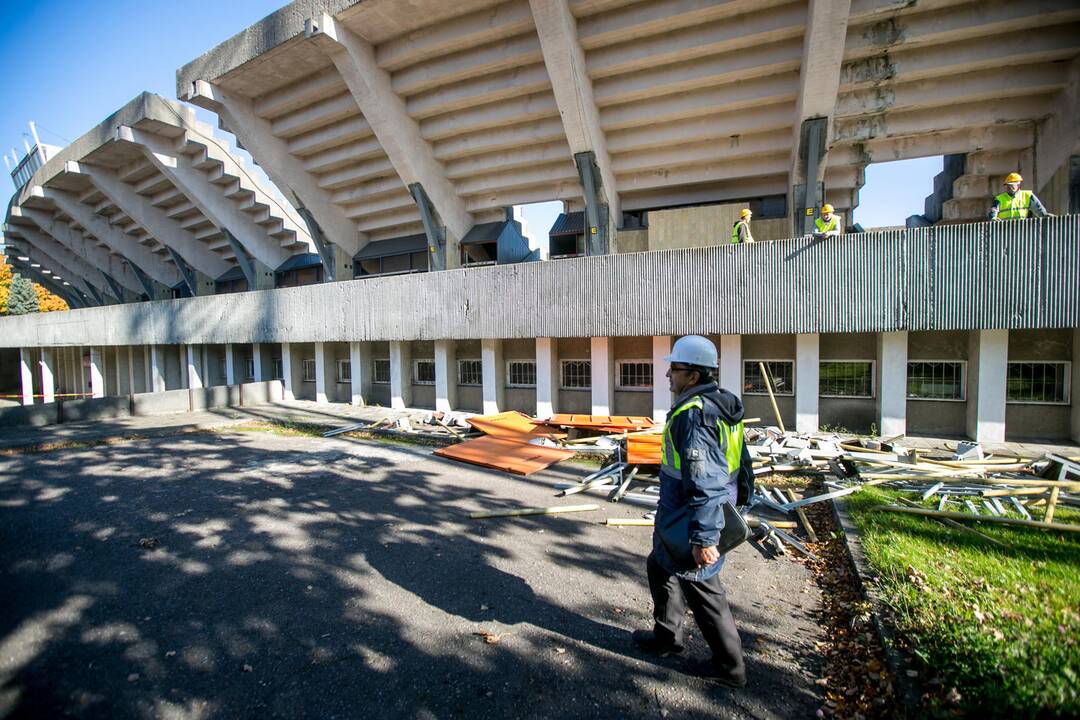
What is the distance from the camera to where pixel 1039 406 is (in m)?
11.3

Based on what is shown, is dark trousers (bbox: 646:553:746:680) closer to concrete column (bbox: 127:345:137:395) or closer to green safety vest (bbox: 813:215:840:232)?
green safety vest (bbox: 813:215:840:232)

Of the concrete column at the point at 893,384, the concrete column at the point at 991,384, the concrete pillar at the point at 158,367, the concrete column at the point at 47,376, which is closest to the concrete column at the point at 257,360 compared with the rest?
the concrete pillar at the point at 158,367

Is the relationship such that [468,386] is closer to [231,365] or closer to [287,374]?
[287,374]

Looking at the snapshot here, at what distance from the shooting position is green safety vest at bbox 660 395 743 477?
10.7ft

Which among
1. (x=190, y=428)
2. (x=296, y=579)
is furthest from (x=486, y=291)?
(x=296, y=579)

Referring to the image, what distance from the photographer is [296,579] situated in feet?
15.7

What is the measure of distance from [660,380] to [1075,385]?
944cm

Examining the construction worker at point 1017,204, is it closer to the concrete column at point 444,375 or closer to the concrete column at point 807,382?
the concrete column at point 807,382

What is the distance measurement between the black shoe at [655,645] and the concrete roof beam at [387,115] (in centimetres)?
1667

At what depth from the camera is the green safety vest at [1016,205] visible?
10.1m

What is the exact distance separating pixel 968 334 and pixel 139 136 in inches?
1212

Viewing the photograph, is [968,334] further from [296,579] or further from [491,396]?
[296,579]

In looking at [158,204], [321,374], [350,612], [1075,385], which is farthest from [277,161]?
[1075,385]

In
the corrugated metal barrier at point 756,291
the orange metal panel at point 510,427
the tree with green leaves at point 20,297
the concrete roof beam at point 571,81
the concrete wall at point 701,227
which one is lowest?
the orange metal panel at point 510,427
